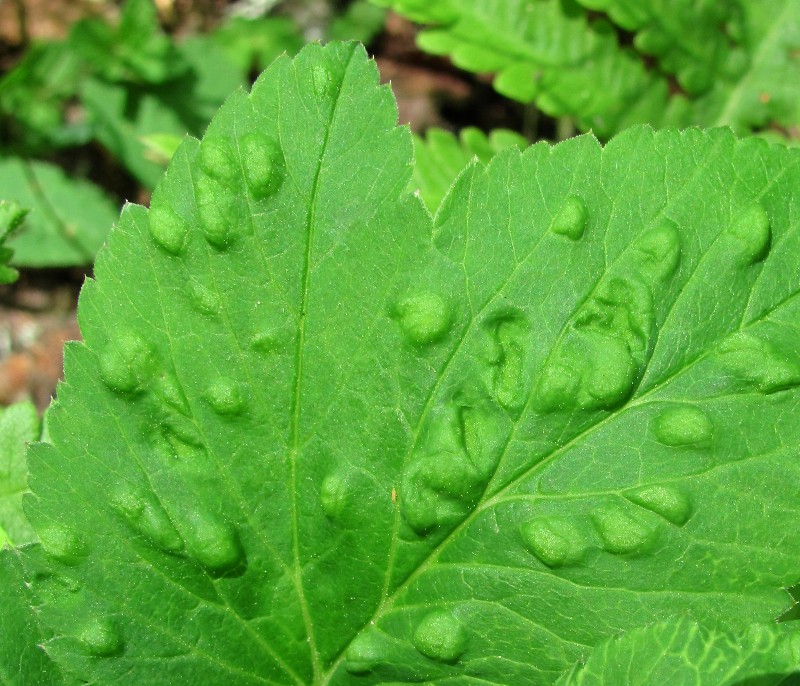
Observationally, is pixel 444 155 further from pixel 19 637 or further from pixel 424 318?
pixel 19 637

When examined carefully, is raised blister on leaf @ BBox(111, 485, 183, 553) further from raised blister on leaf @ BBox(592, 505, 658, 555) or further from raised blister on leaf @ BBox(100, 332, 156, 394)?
raised blister on leaf @ BBox(592, 505, 658, 555)

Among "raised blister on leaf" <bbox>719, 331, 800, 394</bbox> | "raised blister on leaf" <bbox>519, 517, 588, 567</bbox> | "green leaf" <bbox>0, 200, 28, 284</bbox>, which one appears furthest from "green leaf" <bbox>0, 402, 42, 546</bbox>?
"raised blister on leaf" <bbox>719, 331, 800, 394</bbox>

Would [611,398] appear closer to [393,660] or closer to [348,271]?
[348,271]

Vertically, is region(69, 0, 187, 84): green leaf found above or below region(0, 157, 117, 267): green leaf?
above

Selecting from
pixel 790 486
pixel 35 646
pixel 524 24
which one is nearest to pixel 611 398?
pixel 790 486

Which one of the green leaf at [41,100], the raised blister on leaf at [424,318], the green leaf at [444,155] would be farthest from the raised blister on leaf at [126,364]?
the green leaf at [41,100]

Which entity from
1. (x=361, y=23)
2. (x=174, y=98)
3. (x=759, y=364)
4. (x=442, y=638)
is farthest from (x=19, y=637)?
(x=361, y=23)
